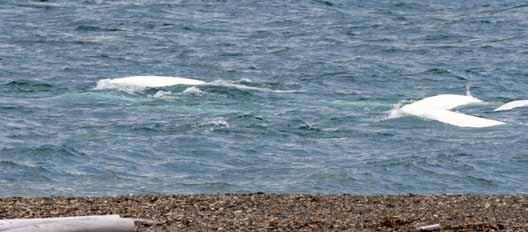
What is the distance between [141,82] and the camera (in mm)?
31172

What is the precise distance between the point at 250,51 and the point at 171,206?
23.9 meters

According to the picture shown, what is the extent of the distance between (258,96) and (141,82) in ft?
8.81

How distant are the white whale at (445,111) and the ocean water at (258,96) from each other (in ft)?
1.23

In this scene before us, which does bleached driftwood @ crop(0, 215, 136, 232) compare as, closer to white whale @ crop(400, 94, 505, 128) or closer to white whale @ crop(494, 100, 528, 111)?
white whale @ crop(400, 94, 505, 128)

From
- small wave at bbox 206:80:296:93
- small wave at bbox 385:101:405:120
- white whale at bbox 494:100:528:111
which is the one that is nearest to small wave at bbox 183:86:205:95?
small wave at bbox 206:80:296:93

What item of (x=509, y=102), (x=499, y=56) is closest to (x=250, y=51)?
(x=499, y=56)

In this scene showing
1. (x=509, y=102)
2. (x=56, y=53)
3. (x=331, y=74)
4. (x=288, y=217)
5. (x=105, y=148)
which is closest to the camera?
(x=288, y=217)

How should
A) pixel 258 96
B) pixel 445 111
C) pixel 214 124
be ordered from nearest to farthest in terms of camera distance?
pixel 214 124 < pixel 445 111 < pixel 258 96

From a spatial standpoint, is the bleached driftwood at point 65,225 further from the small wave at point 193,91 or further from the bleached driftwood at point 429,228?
the small wave at point 193,91

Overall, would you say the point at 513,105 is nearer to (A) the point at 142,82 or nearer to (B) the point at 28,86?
(A) the point at 142,82

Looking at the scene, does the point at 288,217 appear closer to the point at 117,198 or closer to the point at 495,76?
the point at 117,198

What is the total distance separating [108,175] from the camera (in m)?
21.7

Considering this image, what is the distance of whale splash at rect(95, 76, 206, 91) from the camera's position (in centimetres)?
3100

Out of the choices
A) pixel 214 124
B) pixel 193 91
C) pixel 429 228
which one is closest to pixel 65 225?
pixel 429 228
